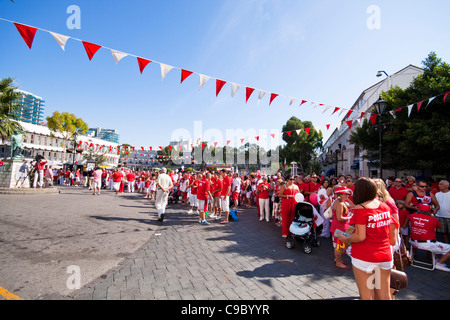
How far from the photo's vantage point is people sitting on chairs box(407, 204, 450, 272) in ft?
13.8

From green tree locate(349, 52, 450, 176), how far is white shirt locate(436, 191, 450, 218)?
4.81 metres

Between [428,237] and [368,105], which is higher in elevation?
[368,105]

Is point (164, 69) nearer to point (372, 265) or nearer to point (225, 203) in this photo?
point (225, 203)

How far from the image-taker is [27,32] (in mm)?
4992

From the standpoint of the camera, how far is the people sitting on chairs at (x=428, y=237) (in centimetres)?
420

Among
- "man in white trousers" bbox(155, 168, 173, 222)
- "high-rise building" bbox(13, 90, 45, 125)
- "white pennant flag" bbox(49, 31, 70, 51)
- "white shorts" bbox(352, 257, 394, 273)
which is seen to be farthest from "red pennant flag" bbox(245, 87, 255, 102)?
"high-rise building" bbox(13, 90, 45, 125)

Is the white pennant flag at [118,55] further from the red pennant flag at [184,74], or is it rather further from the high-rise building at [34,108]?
the high-rise building at [34,108]

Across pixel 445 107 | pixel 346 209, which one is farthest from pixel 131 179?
pixel 445 107

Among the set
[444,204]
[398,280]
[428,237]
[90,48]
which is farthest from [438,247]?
[90,48]

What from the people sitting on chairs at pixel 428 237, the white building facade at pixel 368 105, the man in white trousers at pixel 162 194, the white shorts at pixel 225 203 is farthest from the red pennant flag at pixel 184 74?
the white building facade at pixel 368 105

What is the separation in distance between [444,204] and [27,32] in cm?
1120

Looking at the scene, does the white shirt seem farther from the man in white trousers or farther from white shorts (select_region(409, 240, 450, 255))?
the man in white trousers

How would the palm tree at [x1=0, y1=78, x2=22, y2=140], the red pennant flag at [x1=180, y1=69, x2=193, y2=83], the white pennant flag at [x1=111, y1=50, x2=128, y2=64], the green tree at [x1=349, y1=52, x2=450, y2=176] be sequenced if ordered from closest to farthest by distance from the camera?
1. the white pennant flag at [x1=111, y1=50, x2=128, y2=64]
2. the red pennant flag at [x1=180, y1=69, x2=193, y2=83]
3. the green tree at [x1=349, y1=52, x2=450, y2=176]
4. the palm tree at [x1=0, y1=78, x2=22, y2=140]

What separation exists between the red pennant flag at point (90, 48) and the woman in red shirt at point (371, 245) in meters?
6.97
